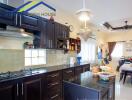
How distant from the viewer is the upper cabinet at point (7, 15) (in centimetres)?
235

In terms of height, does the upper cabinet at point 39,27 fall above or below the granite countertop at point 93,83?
above

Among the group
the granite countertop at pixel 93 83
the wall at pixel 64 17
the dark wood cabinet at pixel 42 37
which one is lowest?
the granite countertop at pixel 93 83

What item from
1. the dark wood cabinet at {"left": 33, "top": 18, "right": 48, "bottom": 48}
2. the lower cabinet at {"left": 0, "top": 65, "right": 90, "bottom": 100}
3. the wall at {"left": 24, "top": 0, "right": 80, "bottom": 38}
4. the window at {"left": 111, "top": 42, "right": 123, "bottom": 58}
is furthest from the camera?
the window at {"left": 111, "top": 42, "right": 123, "bottom": 58}

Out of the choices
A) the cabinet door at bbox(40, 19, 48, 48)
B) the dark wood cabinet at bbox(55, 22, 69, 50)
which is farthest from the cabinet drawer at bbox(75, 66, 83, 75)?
the cabinet door at bbox(40, 19, 48, 48)

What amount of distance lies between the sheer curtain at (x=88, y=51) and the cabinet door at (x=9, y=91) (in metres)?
3.94

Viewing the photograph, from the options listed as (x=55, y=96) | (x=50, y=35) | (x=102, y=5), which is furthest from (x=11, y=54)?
(x=102, y=5)

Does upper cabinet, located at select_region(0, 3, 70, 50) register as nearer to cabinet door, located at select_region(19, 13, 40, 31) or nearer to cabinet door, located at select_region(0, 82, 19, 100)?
cabinet door, located at select_region(19, 13, 40, 31)

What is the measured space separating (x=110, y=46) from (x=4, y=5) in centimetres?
827

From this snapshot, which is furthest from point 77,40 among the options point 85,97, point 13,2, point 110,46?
point 110,46

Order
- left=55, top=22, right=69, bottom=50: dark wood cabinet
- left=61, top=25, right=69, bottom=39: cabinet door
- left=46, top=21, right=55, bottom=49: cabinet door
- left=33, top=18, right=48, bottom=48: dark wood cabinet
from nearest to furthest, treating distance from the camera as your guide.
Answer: left=33, top=18, right=48, bottom=48: dark wood cabinet → left=46, top=21, right=55, bottom=49: cabinet door → left=55, top=22, right=69, bottom=50: dark wood cabinet → left=61, top=25, right=69, bottom=39: cabinet door

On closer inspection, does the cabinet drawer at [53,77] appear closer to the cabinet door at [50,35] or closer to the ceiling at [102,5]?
the cabinet door at [50,35]

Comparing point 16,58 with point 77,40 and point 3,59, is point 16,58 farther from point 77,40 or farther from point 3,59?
point 77,40

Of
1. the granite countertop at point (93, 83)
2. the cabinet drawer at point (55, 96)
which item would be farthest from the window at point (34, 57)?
the granite countertop at point (93, 83)

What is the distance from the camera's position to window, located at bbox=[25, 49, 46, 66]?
3445mm
